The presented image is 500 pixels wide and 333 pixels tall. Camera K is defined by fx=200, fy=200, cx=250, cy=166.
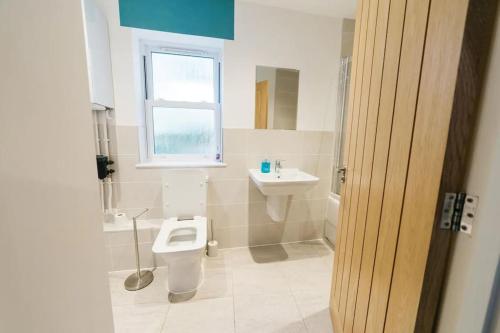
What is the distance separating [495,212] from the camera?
0.43 metres

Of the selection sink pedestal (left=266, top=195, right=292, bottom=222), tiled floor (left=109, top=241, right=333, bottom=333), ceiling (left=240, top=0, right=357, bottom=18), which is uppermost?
ceiling (left=240, top=0, right=357, bottom=18)

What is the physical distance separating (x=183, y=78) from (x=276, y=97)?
0.98 m

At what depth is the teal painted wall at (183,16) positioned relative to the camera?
163cm

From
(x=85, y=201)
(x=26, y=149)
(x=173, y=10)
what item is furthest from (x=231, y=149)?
(x=26, y=149)

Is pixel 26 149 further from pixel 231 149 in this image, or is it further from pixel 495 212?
pixel 231 149

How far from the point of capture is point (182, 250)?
4.46 feet

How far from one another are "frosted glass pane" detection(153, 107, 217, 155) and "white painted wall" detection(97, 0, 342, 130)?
0.25 m

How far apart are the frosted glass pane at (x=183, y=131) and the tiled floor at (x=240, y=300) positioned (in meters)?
1.14

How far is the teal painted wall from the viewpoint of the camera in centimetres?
163

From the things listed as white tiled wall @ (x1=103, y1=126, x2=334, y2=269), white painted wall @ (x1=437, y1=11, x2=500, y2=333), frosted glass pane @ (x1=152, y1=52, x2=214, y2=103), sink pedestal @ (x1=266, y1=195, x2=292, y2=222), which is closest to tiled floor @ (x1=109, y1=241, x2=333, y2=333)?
white tiled wall @ (x1=103, y1=126, x2=334, y2=269)

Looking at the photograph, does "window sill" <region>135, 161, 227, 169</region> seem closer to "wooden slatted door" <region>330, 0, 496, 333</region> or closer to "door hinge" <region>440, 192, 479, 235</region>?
"wooden slatted door" <region>330, 0, 496, 333</region>

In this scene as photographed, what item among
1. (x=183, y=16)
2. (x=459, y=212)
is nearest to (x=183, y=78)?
(x=183, y=16)

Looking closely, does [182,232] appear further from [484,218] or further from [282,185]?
[484,218]

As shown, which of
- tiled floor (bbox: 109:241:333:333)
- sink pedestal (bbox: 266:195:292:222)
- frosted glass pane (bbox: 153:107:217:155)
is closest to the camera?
tiled floor (bbox: 109:241:333:333)
